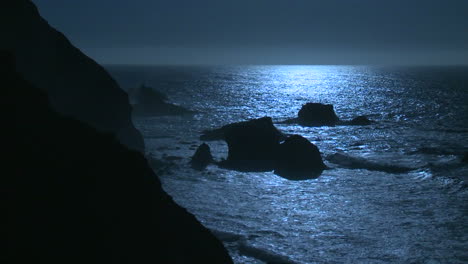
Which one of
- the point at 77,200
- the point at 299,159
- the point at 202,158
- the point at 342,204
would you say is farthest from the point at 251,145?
the point at 77,200

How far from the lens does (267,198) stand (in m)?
28.8

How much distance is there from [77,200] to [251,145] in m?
31.7

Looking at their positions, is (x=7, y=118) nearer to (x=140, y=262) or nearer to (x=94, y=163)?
(x=94, y=163)

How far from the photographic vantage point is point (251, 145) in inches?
1581

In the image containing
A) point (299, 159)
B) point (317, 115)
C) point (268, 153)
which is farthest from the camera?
point (317, 115)

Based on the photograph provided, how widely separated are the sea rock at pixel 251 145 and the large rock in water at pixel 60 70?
31.7 ft

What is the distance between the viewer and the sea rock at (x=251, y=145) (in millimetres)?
39219

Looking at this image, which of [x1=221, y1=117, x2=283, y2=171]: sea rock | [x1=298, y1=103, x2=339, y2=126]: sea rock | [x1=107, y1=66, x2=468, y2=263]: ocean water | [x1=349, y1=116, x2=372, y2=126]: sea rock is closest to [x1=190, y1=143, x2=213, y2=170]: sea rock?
[x1=107, y1=66, x2=468, y2=263]: ocean water

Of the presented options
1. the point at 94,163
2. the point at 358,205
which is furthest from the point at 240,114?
the point at 94,163

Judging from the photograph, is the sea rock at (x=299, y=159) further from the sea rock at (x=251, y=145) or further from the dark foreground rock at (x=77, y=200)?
the dark foreground rock at (x=77, y=200)

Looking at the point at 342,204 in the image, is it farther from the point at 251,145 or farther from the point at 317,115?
the point at 317,115

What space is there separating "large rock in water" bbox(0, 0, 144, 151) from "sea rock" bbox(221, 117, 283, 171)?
966 cm

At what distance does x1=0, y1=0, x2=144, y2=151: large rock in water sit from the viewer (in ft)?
101

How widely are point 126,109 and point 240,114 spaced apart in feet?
154
